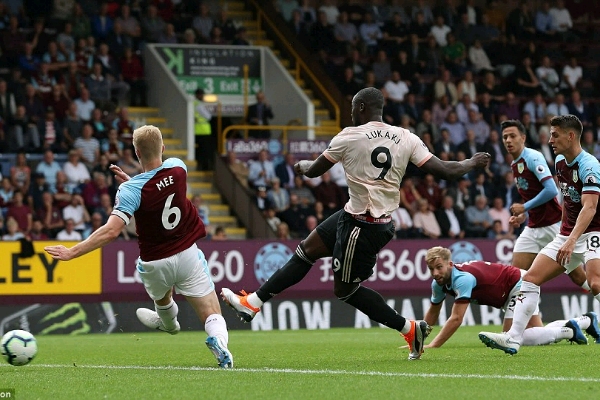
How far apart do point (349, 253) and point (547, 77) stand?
64.1 feet

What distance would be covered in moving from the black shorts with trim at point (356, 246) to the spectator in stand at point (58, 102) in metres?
13.0

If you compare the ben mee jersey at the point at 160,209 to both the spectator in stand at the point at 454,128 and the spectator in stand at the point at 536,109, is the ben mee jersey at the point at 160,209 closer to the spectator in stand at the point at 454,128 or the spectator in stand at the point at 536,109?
the spectator in stand at the point at 454,128

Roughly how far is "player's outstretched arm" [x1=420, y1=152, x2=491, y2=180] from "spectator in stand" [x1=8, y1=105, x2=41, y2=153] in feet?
42.2

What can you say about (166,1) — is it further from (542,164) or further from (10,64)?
(542,164)

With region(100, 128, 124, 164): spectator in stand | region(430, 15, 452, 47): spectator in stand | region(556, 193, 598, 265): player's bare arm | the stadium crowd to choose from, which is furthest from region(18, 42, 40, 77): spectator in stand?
region(556, 193, 598, 265): player's bare arm

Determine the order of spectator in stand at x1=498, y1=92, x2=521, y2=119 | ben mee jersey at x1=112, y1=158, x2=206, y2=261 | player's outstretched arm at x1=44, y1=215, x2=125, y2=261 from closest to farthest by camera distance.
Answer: player's outstretched arm at x1=44, y1=215, x2=125, y2=261, ben mee jersey at x1=112, y1=158, x2=206, y2=261, spectator in stand at x1=498, y1=92, x2=521, y2=119

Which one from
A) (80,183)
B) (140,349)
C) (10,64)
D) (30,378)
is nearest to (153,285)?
(30,378)

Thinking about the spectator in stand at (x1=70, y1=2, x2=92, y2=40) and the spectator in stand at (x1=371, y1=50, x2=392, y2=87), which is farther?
the spectator in stand at (x1=371, y1=50, x2=392, y2=87)

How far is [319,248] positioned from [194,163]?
14.0 meters

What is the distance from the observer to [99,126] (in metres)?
21.0

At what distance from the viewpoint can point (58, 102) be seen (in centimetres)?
2117

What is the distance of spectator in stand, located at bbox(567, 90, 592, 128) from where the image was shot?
26875mm

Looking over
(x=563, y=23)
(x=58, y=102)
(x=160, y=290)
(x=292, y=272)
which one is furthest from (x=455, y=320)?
(x=563, y=23)

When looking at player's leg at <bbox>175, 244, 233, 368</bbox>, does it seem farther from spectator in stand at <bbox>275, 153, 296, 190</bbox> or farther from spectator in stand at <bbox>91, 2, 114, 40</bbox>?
spectator in stand at <bbox>91, 2, 114, 40</bbox>
